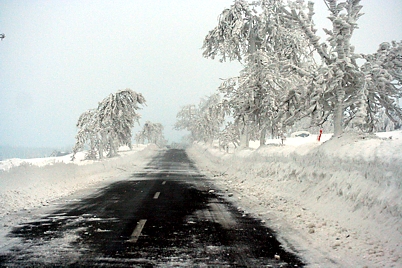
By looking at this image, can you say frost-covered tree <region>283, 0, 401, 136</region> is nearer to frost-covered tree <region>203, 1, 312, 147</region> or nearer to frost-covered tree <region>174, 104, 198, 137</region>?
frost-covered tree <region>203, 1, 312, 147</region>

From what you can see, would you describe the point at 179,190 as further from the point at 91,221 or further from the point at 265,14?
the point at 265,14

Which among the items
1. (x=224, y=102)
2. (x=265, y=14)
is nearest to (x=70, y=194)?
(x=224, y=102)

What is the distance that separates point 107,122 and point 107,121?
0.25 m

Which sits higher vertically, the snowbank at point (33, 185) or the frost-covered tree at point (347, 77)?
the frost-covered tree at point (347, 77)

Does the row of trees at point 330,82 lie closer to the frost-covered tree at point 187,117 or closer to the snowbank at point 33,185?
the snowbank at point 33,185

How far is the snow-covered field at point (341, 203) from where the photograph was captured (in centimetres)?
601

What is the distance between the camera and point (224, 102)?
26.9m

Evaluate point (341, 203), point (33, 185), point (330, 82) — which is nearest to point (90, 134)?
point (33, 185)

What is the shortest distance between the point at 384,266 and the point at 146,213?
5.89 meters

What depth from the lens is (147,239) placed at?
6523 mm

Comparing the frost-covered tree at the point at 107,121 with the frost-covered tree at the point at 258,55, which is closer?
the frost-covered tree at the point at 258,55

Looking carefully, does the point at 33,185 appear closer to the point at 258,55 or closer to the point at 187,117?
the point at 258,55

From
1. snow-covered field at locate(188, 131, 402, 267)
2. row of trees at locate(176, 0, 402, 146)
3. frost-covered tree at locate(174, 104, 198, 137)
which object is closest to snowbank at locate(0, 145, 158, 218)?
→ snow-covered field at locate(188, 131, 402, 267)

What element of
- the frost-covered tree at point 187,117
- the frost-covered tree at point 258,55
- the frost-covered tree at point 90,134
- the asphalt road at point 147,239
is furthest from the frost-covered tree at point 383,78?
the frost-covered tree at point 187,117
